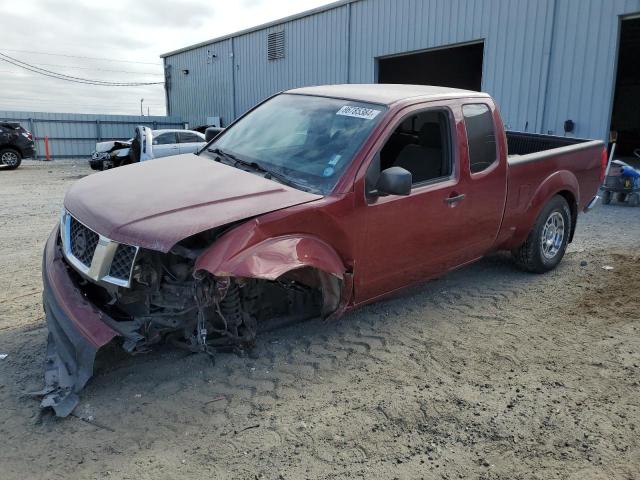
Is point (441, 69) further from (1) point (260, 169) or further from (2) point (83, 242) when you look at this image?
(2) point (83, 242)

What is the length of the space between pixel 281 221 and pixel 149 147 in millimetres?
12521

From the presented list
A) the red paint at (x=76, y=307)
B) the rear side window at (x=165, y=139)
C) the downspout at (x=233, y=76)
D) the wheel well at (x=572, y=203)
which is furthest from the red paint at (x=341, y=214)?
the downspout at (x=233, y=76)

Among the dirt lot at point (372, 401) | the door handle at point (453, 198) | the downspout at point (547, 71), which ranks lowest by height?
the dirt lot at point (372, 401)

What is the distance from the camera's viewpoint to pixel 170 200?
324 centimetres

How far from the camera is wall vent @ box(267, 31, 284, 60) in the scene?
21438 mm

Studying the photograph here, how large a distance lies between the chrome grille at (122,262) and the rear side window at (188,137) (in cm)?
1363

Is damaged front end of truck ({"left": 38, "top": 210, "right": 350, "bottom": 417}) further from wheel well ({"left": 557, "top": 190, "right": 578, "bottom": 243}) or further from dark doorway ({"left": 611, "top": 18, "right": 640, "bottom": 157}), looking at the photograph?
dark doorway ({"left": 611, "top": 18, "right": 640, "bottom": 157})

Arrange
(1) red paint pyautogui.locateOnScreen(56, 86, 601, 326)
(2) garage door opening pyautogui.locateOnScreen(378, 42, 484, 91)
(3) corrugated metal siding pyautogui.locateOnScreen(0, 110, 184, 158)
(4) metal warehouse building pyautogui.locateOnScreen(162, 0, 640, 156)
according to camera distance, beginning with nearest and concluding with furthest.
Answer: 1. (1) red paint pyautogui.locateOnScreen(56, 86, 601, 326)
2. (4) metal warehouse building pyautogui.locateOnScreen(162, 0, 640, 156)
3. (2) garage door opening pyautogui.locateOnScreen(378, 42, 484, 91)
4. (3) corrugated metal siding pyautogui.locateOnScreen(0, 110, 184, 158)

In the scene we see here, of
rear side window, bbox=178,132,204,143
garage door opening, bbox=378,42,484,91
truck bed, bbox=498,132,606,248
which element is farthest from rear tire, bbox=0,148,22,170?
truck bed, bbox=498,132,606,248

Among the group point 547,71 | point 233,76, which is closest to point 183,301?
point 547,71

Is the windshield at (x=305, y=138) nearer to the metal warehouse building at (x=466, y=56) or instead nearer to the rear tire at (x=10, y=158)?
the metal warehouse building at (x=466, y=56)

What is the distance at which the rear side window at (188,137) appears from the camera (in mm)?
16000

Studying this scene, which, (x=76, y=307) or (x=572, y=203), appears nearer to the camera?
(x=76, y=307)

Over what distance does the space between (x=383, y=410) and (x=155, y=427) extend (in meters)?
1.32
